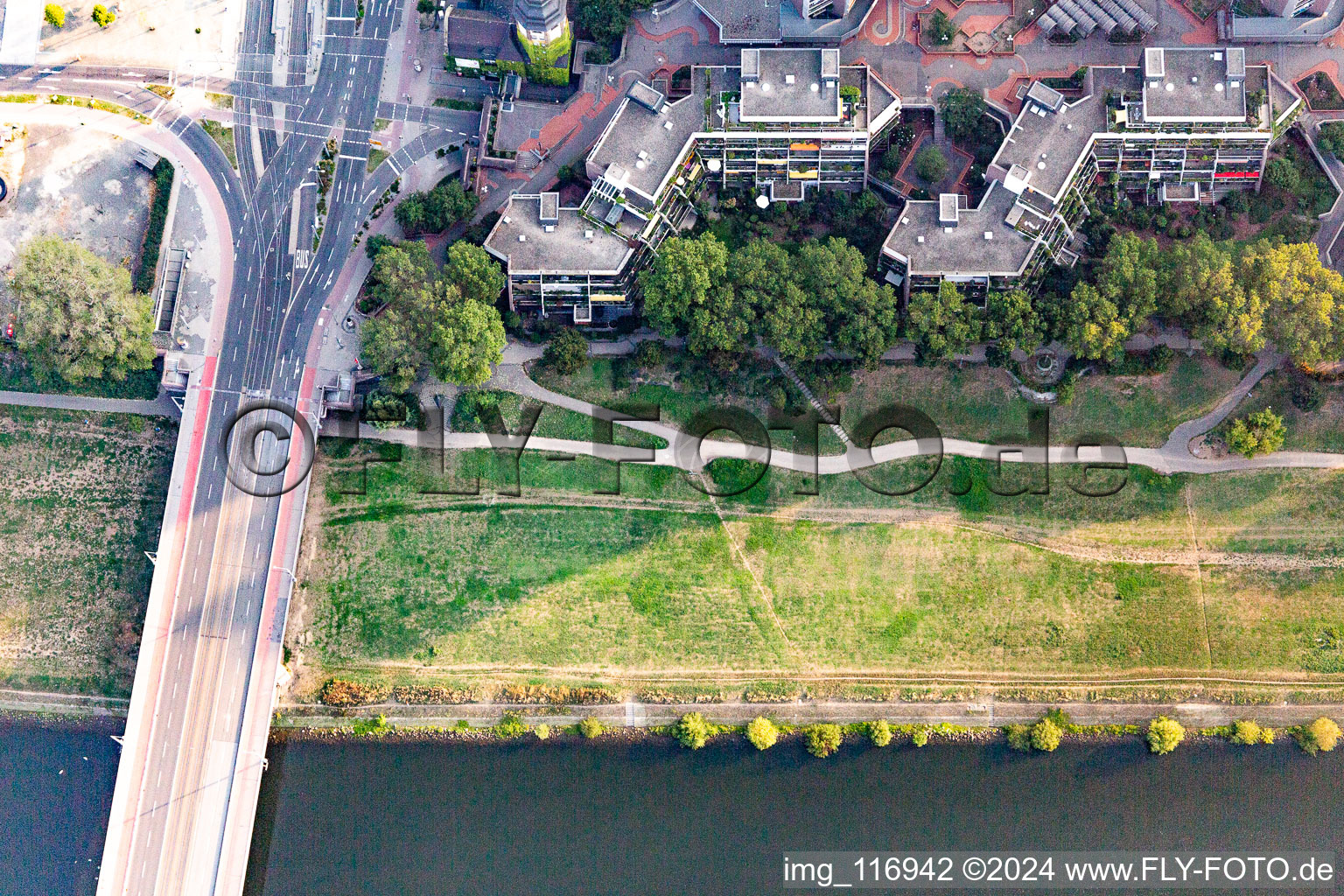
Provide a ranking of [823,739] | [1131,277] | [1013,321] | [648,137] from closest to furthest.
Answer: [1131,277]
[1013,321]
[648,137]
[823,739]

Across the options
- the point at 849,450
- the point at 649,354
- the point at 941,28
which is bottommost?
the point at 849,450

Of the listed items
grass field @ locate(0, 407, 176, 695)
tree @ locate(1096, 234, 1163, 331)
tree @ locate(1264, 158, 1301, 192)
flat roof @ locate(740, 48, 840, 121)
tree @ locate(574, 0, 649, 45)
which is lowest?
grass field @ locate(0, 407, 176, 695)

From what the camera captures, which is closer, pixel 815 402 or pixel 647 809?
pixel 647 809

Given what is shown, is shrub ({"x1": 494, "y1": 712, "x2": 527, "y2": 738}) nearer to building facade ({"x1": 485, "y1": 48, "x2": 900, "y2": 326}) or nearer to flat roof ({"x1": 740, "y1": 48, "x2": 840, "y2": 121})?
building facade ({"x1": 485, "y1": 48, "x2": 900, "y2": 326})

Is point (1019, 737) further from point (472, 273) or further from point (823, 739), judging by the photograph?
point (472, 273)

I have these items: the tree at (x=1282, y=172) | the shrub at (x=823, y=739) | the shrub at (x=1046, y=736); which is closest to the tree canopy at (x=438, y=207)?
the shrub at (x=823, y=739)

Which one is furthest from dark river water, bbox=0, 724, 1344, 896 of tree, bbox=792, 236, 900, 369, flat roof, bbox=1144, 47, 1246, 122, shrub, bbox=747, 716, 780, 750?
flat roof, bbox=1144, 47, 1246, 122

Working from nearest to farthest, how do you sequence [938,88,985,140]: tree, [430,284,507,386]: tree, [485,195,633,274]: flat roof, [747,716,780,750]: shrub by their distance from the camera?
[430,284,507,386]: tree → [485,195,633,274]: flat roof → [747,716,780,750]: shrub → [938,88,985,140]: tree

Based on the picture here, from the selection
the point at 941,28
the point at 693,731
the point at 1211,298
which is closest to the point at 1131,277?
the point at 1211,298
